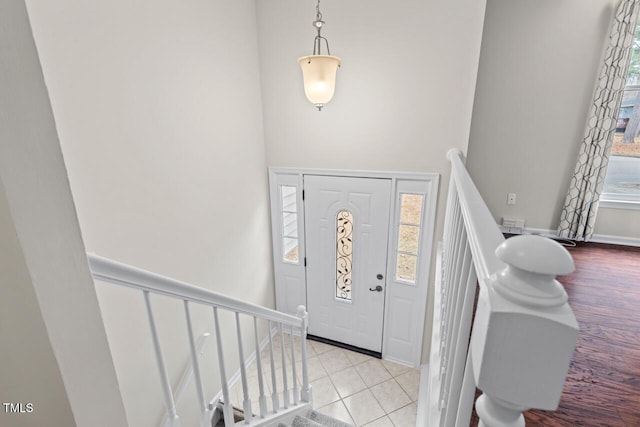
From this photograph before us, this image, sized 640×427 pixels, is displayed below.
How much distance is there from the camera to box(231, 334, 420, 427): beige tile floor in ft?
9.21

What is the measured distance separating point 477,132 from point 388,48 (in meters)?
1.35

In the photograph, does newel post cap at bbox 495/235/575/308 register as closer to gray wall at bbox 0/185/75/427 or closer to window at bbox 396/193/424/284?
gray wall at bbox 0/185/75/427

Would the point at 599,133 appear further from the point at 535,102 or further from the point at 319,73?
the point at 319,73

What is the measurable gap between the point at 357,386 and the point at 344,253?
1354 mm

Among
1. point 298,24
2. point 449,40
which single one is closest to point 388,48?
point 449,40

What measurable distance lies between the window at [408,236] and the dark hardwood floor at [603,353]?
1.19 m

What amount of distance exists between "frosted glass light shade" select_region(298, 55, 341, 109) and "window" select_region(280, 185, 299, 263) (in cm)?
113

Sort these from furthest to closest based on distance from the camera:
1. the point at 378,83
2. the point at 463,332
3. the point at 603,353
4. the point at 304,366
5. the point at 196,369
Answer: the point at 378,83
the point at 304,366
the point at 603,353
the point at 196,369
the point at 463,332

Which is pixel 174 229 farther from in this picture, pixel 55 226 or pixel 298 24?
pixel 298 24

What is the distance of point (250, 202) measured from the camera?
3.13 meters

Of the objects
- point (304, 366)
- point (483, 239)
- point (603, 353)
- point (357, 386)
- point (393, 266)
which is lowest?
point (357, 386)

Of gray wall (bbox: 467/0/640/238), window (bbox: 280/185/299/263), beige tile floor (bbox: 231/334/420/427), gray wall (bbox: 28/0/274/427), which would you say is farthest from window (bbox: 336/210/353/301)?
gray wall (bbox: 467/0/640/238)

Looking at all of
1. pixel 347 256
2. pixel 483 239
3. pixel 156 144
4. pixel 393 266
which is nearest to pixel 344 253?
pixel 347 256

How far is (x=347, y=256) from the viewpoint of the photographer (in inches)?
Result: 132
